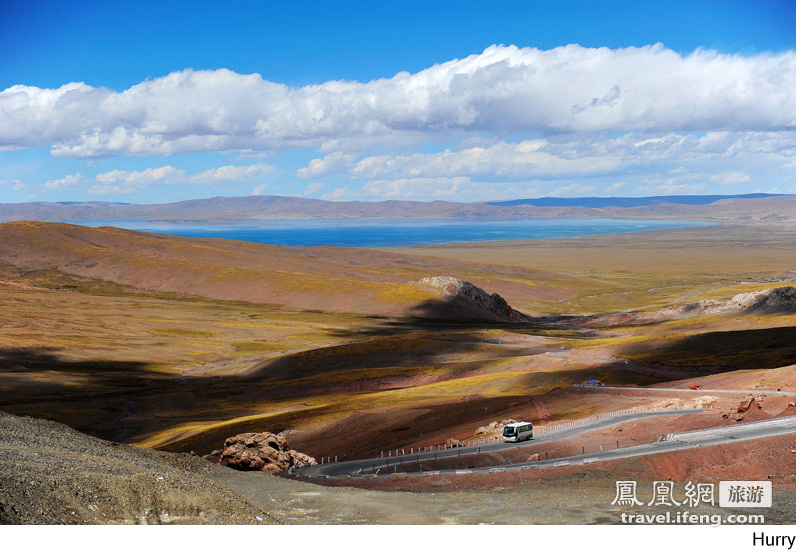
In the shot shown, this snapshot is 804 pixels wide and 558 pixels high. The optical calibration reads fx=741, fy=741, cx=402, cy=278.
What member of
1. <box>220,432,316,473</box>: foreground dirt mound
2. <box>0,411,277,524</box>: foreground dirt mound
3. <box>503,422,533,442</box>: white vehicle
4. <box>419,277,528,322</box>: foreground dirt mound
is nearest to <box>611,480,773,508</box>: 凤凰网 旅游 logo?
<box>0,411,277,524</box>: foreground dirt mound

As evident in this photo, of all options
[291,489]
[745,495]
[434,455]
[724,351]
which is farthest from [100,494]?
[724,351]

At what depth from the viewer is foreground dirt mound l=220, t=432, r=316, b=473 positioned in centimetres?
4578

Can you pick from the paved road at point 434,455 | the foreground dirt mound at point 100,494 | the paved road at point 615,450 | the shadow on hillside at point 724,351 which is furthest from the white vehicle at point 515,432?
the shadow on hillside at point 724,351

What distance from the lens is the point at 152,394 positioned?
87.2m

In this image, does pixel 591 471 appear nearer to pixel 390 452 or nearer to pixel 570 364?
pixel 390 452

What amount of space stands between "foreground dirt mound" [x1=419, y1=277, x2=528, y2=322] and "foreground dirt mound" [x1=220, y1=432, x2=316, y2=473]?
374 feet

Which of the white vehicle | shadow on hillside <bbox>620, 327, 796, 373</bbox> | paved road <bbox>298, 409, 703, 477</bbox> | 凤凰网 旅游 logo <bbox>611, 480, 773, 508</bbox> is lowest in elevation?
paved road <bbox>298, 409, 703, 477</bbox>

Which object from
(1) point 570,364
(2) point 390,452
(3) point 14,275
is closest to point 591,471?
(2) point 390,452

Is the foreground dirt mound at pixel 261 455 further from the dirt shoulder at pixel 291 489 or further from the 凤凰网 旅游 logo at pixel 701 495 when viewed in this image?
the 凤凰网 旅游 logo at pixel 701 495

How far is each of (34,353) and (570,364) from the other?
73367mm

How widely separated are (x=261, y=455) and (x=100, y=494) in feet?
78.2

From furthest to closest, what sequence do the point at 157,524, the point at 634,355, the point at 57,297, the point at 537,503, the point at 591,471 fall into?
1. the point at 57,297
2. the point at 634,355
3. the point at 591,471
4. the point at 537,503
5. the point at 157,524

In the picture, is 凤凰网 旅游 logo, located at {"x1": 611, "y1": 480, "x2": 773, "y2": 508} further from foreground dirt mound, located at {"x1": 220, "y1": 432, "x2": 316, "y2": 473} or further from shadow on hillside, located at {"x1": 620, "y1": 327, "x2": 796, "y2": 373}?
shadow on hillside, located at {"x1": 620, "y1": 327, "x2": 796, "y2": 373}

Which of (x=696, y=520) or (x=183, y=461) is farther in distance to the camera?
(x=183, y=461)
